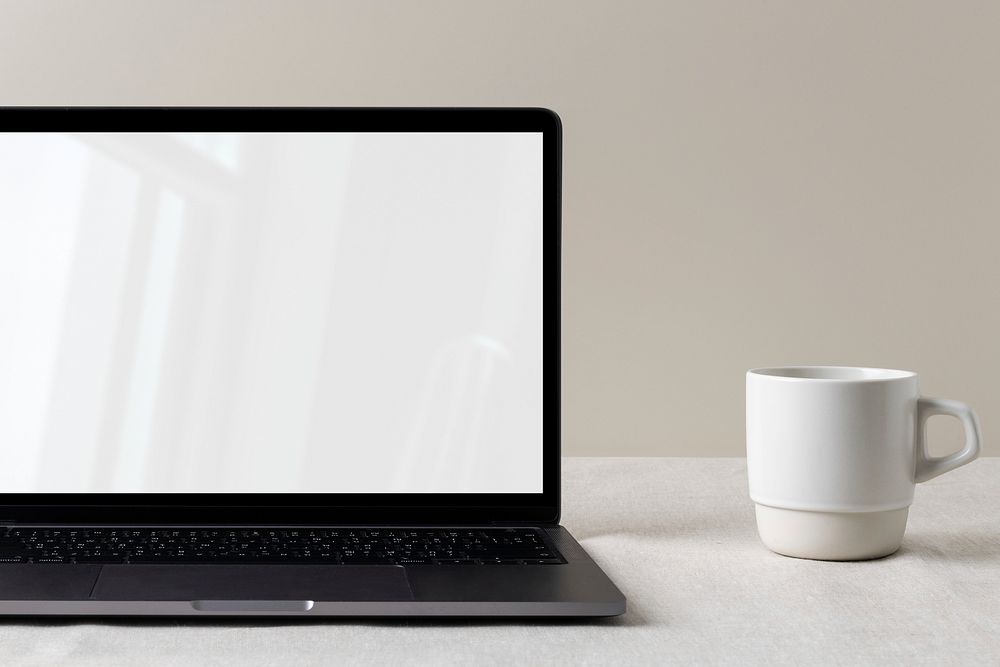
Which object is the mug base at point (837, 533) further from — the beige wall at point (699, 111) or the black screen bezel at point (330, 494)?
the beige wall at point (699, 111)

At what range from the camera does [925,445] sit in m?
0.63

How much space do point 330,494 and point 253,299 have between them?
15 centimetres

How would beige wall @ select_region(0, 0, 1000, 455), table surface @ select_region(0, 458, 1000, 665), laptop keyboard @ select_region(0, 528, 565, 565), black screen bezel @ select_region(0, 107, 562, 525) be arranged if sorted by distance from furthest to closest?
beige wall @ select_region(0, 0, 1000, 455) < black screen bezel @ select_region(0, 107, 562, 525) < laptop keyboard @ select_region(0, 528, 565, 565) < table surface @ select_region(0, 458, 1000, 665)

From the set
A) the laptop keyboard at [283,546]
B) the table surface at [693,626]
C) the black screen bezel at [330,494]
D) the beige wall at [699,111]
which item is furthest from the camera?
the beige wall at [699,111]

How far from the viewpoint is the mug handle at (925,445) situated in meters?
0.62

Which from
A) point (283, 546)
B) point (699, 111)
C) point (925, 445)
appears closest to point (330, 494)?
point (283, 546)

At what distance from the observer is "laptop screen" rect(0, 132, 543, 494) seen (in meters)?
0.68

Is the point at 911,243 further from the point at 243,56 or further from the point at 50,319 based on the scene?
the point at 50,319

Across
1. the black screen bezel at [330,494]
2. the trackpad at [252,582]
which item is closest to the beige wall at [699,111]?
the black screen bezel at [330,494]

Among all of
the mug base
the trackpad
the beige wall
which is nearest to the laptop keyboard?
the trackpad

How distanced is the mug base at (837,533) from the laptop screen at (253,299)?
7.2 inches

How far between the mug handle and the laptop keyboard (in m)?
0.25

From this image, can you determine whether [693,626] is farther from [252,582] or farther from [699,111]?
[699,111]

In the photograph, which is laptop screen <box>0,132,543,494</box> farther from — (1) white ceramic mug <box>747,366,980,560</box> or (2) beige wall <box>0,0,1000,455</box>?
(2) beige wall <box>0,0,1000,455</box>
